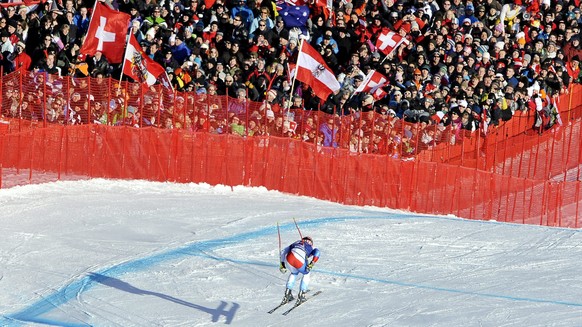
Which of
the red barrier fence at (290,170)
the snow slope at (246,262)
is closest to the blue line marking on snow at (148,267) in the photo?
the snow slope at (246,262)

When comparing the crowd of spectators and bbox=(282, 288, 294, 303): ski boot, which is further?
the crowd of spectators

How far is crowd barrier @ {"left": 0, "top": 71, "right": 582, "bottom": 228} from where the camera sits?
88.2 ft

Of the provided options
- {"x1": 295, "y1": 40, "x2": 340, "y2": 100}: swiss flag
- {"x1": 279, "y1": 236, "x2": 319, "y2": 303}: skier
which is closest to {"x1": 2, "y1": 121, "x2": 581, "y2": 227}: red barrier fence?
{"x1": 295, "y1": 40, "x2": 340, "y2": 100}: swiss flag

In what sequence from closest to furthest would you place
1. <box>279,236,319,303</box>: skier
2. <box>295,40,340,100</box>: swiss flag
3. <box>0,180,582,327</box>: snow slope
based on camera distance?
<box>279,236,319,303</box>: skier, <box>0,180,582,327</box>: snow slope, <box>295,40,340,100</box>: swiss flag

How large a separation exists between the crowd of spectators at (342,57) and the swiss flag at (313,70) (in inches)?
18.1

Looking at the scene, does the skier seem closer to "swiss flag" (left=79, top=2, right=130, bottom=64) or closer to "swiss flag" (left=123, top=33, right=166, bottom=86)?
"swiss flag" (left=123, top=33, right=166, bottom=86)

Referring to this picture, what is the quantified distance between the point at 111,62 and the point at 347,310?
9726 millimetres

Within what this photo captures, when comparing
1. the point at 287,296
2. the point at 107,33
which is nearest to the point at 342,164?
the point at 107,33

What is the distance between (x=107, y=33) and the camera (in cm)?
2836

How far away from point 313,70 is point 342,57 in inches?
83.3

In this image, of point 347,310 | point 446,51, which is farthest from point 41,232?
point 446,51

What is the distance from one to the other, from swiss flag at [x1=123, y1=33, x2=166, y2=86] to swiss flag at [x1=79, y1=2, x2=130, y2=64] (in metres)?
0.35

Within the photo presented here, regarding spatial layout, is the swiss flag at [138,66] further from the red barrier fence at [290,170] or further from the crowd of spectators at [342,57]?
the red barrier fence at [290,170]

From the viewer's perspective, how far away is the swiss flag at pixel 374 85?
3042cm
